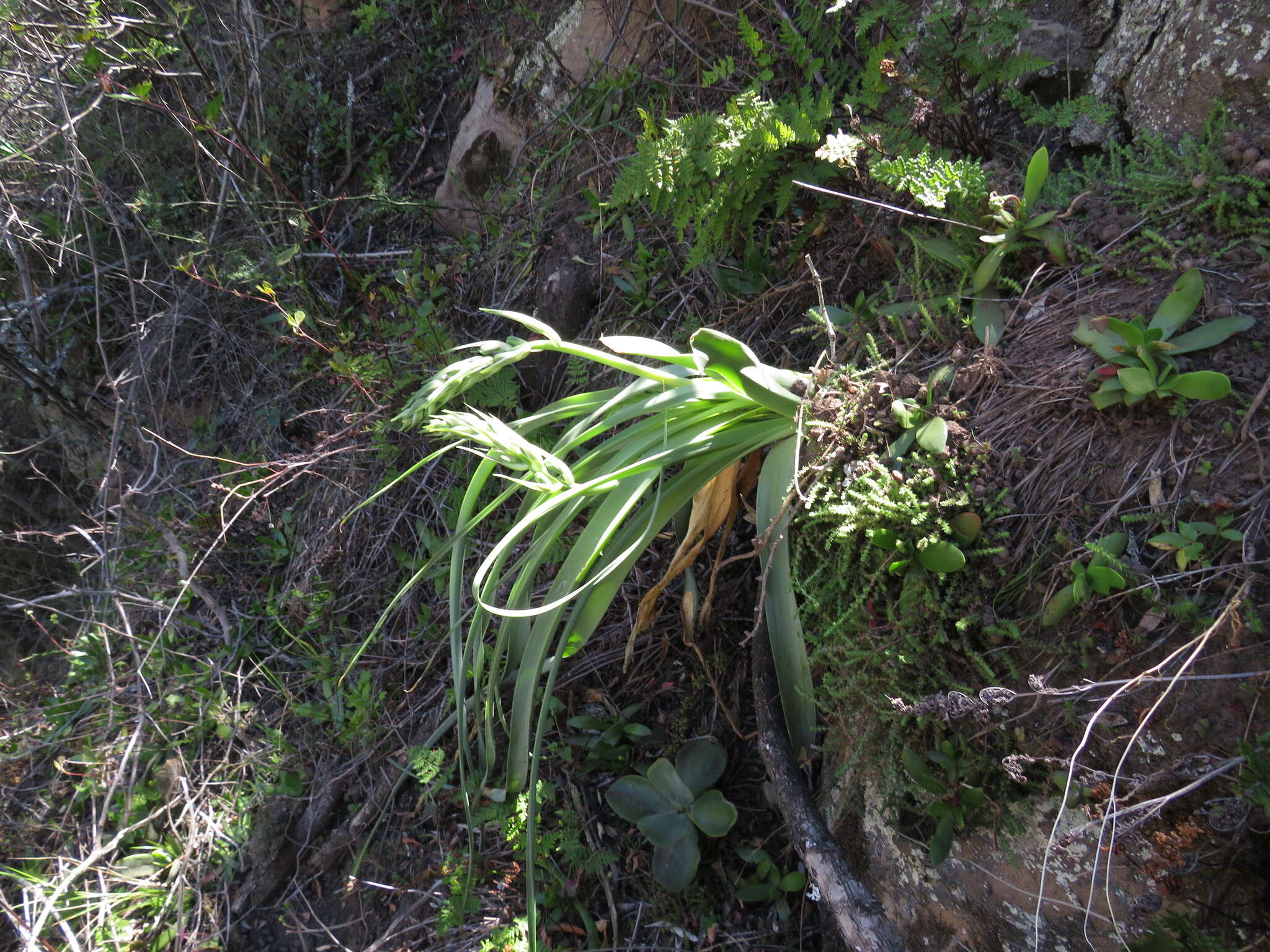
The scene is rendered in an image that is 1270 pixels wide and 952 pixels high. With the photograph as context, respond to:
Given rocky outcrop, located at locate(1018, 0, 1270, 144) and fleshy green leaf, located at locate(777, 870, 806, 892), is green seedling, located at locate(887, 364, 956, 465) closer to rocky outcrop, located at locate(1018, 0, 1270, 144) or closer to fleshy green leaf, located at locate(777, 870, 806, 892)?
rocky outcrop, located at locate(1018, 0, 1270, 144)

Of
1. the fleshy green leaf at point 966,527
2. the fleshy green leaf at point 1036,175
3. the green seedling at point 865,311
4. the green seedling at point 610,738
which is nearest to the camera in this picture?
the fleshy green leaf at point 966,527

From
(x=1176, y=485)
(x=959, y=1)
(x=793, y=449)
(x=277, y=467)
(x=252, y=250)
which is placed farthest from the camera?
(x=252, y=250)

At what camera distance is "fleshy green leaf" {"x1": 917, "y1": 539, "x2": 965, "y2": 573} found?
134 cm

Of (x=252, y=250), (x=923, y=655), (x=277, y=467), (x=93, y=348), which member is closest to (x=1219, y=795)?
(x=923, y=655)

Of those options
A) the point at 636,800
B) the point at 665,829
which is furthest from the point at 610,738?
the point at 665,829

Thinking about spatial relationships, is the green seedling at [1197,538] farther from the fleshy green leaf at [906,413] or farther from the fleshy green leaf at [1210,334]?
the fleshy green leaf at [906,413]

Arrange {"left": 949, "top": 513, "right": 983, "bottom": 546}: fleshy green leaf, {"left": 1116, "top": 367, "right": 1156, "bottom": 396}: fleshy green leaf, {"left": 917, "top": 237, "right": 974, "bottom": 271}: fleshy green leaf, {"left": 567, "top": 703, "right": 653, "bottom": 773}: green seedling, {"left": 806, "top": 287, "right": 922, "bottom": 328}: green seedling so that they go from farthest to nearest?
1. {"left": 567, "top": 703, "right": 653, "bottom": 773}: green seedling
2. {"left": 806, "top": 287, "right": 922, "bottom": 328}: green seedling
3. {"left": 917, "top": 237, "right": 974, "bottom": 271}: fleshy green leaf
4. {"left": 949, "top": 513, "right": 983, "bottom": 546}: fleshy green leaf
5. {"left": 1116, "top": 367, "right": 1156, "bottom": 396}: fleshy green leaf

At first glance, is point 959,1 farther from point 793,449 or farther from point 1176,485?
point 1176,485

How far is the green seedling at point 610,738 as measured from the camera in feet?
6.67

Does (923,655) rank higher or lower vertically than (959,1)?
lower

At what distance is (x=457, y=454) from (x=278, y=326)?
1228mm

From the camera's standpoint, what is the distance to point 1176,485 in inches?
49.9

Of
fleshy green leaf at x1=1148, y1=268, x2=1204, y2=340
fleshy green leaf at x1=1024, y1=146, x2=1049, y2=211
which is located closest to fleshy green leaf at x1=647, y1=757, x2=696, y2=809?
fleshy green leaf at x1=1148, y1=268, x2=1204, y2=340

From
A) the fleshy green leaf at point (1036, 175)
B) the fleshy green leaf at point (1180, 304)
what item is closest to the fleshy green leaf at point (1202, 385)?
the fleshy green leaf at point (1180, 304)
